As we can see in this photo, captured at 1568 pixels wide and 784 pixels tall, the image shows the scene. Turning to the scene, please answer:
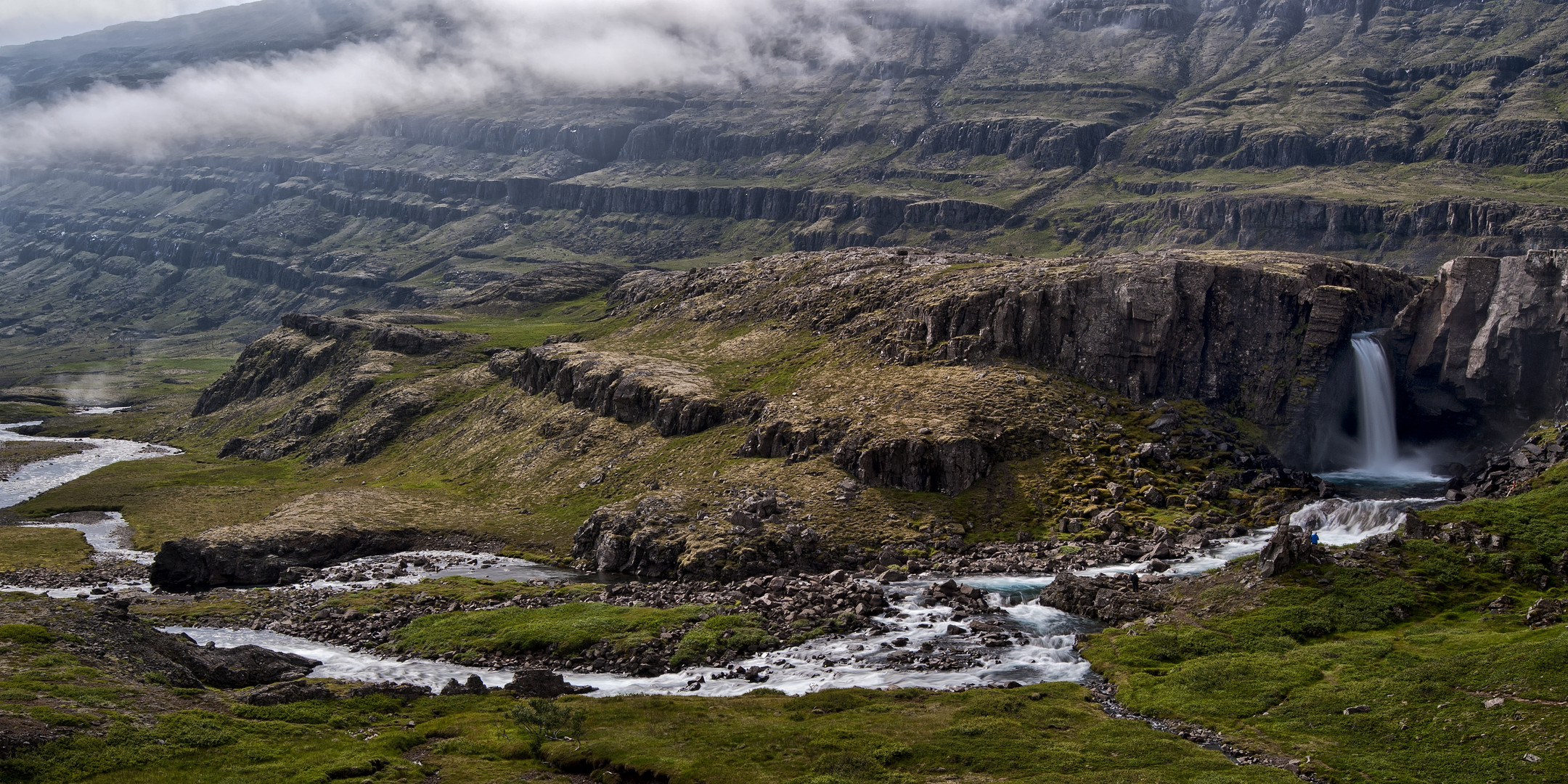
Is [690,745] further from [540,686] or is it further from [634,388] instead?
[634,388]

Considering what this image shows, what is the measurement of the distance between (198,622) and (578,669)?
144 feet

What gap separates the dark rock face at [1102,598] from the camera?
81312 mm

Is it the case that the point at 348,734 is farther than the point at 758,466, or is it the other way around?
the point at 758,466

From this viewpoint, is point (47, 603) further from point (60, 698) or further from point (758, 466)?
point (758, 466)

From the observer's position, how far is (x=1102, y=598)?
83.1 meters

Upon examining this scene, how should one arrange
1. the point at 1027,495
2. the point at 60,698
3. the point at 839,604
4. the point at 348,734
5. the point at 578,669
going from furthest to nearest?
1. the point at 1027,495
2. the point at 839,604
3. the point at 578,669
4. the point at 348,734
5. the point at 60,698

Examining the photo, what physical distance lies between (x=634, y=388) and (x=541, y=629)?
7385 cm

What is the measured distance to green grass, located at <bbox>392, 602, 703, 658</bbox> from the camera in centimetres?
8506

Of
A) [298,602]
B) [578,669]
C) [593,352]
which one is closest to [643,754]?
[578,669]

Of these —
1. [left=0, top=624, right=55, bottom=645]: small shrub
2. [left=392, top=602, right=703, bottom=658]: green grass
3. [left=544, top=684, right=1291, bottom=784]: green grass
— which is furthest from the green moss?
[left=0, top=624, right=55, bottom=645]: small shrub

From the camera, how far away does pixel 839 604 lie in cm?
8644

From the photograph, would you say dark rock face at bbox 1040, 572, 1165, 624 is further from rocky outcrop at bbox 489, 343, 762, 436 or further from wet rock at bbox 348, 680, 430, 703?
rocky outcrop at bbox 489, 343, 762, 436

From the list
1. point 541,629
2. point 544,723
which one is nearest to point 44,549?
point 541,629

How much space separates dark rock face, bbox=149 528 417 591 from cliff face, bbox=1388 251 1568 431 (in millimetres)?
138028
